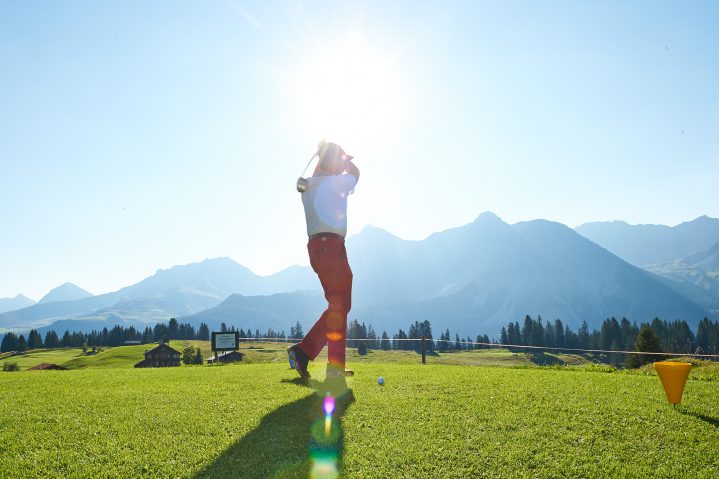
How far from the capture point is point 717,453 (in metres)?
4.09

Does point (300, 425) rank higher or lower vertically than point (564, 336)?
higher

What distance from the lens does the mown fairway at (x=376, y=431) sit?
12.5 feet

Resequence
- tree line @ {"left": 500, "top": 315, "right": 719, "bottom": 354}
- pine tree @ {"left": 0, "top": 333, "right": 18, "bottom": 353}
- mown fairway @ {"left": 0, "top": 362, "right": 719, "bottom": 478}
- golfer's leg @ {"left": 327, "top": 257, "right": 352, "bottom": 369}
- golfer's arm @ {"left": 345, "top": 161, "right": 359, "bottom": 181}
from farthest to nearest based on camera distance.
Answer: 1. pine tree @ {"left": 0, "top": 333, "right": 18, "bottom": 353}
2. tree line @ {"left": 500, "top": 315, "right": 719, "bottom": 354}
3. golfer's arm @ {"left": 345, "top": 161, "right": 359, "bottom": 181}
4. golfer's leg @ {"left": 327, "top": 257, "right": 352, "bottom": 369}
5. mown fairway @ {"left": 0, "top": 362, "right": 719, "bottom": 478}

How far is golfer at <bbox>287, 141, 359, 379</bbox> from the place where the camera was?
7866mm

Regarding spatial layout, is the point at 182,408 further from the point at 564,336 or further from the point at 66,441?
the point at 564,336

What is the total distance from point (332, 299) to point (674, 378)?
5.04 meters

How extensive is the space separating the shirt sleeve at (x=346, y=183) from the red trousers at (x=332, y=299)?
903mm

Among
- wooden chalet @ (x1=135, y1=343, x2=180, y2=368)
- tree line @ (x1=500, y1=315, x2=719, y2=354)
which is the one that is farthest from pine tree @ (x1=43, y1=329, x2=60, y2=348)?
tree line @ (x1=500, y1=315, x2=719, y2=354)

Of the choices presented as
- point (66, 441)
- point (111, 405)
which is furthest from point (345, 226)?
point (66, 441)

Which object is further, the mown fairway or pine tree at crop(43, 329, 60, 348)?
pine tree at crop(43, 329, 60, 348)

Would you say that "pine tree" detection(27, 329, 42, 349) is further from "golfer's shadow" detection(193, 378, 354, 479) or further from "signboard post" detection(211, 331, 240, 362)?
"golfer's shadow" detection(193, 378, 354, 479)

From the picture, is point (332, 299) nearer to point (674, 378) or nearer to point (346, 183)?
point (346, 183)

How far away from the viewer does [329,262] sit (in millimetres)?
7906

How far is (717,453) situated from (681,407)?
1560mm
